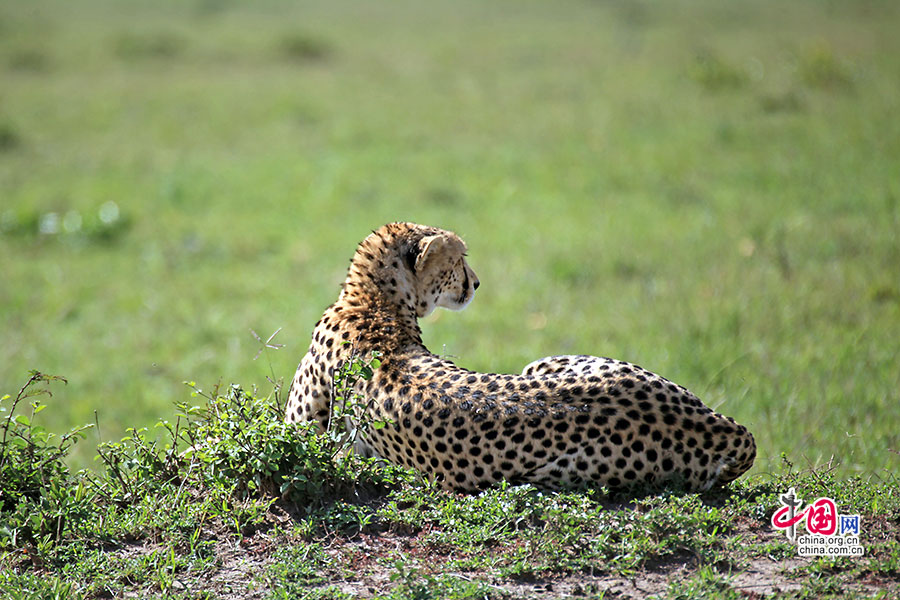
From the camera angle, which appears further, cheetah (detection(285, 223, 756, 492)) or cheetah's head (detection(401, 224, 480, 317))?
cheetah's head (detection(401, 224, 480, 317))

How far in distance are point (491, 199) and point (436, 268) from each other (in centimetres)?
652

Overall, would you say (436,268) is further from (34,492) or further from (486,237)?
(486,237)

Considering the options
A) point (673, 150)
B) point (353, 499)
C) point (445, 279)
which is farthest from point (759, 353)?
point (673, 150)

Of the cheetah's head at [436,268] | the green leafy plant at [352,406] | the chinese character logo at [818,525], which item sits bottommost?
the chinese character logo at [818,525]

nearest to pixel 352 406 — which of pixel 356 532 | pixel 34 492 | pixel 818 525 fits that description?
pixel 356 532

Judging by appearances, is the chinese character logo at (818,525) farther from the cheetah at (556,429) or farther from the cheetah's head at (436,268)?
the cheetah's head at (436,268)

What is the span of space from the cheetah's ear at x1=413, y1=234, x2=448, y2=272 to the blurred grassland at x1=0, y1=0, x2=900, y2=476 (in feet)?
6.27

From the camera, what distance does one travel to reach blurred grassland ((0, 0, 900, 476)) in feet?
24.1

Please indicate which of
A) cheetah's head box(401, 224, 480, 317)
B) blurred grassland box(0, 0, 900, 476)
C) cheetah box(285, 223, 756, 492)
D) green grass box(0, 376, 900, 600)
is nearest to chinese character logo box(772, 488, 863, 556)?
green grass box(0, 376, 900, 600)

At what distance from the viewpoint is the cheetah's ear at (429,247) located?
15.6 feet

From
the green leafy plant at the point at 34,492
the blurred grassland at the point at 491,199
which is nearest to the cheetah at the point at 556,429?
the green leafy plant at the point at 34,492

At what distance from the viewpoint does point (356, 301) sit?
187 inches

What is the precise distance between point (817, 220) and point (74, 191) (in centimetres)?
790

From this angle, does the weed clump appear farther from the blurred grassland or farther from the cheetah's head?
the blurred grassland
